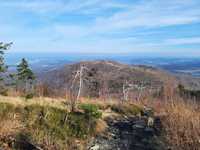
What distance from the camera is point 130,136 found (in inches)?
493

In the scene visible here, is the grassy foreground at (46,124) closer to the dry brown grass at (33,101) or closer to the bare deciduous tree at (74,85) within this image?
the dry brown grass at (33,101)

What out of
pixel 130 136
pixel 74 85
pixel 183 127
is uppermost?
pixel 74 85

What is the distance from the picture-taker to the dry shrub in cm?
947

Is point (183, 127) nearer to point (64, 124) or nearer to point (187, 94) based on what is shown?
point (64, 124)

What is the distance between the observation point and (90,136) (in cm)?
1201

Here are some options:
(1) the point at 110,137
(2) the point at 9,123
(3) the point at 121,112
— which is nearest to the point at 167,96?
(1) the point at 110,137

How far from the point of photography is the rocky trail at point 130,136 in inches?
442

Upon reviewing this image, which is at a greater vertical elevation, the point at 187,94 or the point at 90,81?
the point at 90,81

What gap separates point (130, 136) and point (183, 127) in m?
2.91

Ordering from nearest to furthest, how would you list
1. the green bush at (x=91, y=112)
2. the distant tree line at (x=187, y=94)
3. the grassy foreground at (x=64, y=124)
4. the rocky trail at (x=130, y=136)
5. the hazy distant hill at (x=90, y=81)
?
the grassy foreground at (x=64, y=124) < the rocky trail at (x=130, y=136) < the green bush at (x=91, y=112) < the distant tree line at (x=187, y=94) < the hazy distant hill at (x=90, y=81)

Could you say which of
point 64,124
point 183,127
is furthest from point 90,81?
point 183,127

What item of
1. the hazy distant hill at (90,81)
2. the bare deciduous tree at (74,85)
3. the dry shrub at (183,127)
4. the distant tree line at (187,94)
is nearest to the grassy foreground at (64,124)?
the dry shrub at (183,127)

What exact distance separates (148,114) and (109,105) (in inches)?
67.5

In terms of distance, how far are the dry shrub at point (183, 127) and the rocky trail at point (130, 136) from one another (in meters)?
0.55
